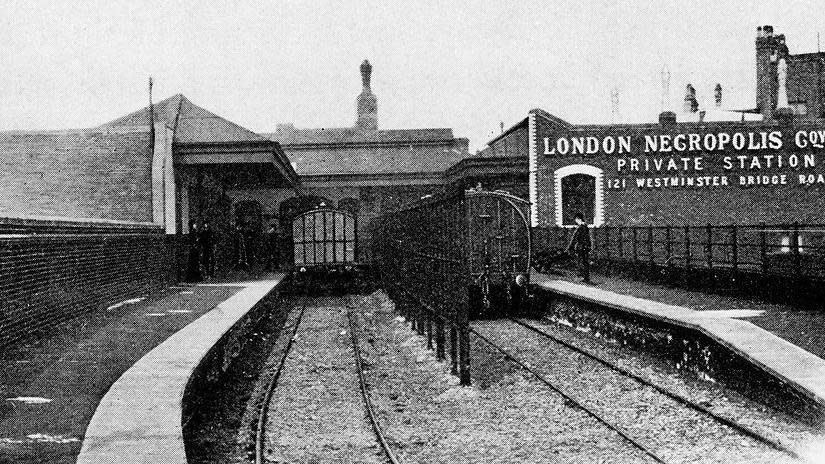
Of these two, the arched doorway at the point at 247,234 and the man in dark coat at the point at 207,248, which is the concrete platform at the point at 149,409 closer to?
the man in dark coat at the point at 207,248

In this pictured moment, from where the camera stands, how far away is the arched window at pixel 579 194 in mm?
26109

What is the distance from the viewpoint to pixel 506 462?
20.5 feet

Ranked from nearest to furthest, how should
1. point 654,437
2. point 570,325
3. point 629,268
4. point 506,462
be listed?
1. point 506,462
2. point 654,437
3. point 570,325
4. point 629,268

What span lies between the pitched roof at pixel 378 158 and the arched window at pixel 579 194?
1183 centimetres

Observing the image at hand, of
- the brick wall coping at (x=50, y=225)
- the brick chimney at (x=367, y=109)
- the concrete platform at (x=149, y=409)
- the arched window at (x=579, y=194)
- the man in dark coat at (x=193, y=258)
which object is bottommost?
the concrete platform at (x=149, y=409)

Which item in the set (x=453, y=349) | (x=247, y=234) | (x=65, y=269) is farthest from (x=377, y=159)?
(x=453, y=349)

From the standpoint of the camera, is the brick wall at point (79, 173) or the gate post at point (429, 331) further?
the brick wall at point (79, 173)

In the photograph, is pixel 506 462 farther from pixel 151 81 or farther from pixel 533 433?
pixel 151 81

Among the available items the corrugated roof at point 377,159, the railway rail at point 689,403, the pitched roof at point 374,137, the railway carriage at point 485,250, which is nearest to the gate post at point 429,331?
the railway carriage at point 485,250

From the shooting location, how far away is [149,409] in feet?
19.1

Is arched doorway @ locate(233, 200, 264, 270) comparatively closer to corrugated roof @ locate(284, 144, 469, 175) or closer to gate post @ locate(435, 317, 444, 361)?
A: corrugated roof @ locate(284, 144, 469, 175)

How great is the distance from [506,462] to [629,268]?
13309 millimetres

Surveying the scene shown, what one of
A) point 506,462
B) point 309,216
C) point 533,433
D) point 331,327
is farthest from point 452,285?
point 309,216

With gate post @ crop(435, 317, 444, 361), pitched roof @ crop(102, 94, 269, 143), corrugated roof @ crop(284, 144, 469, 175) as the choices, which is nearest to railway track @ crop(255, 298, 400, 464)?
gate post @ crop(435, 317, 444, 361)
